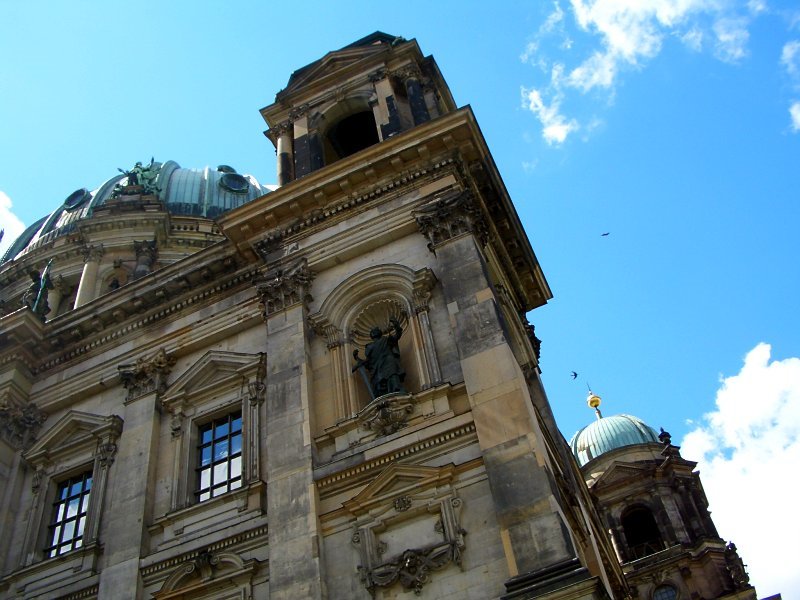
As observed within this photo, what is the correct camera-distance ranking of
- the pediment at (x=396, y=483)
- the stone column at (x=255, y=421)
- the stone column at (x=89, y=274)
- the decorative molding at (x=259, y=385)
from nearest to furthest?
1. the pediment at (x=396, y=483)
2. the stone column at (x=255, y=421)
3. the decorative molding at (x=259, y=385)
4. the stone column at (x=89, y=274)

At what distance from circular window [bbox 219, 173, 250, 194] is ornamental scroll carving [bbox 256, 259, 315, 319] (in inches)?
996

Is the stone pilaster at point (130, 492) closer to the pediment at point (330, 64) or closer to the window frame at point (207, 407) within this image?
the window frame at point (207, 407)

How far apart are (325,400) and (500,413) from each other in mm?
4321

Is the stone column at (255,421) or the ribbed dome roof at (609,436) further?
the ribbed dome roof at (609,436)

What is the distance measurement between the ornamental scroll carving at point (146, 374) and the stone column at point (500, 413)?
7.26m

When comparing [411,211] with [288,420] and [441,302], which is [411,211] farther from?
[288,420]

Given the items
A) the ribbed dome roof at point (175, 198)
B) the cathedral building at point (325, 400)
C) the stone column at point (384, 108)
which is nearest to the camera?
the cathedral building at point (325, 400)

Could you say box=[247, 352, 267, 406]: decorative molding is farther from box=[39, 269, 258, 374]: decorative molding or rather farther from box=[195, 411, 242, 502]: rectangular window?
box=[39, 269, 258, 374]: decorative molding

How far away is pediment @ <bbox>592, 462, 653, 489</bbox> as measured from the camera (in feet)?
159

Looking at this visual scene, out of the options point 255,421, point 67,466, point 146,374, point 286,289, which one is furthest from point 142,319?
point 255,421

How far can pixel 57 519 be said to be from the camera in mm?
21578

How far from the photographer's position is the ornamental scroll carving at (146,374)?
22125 millimetres

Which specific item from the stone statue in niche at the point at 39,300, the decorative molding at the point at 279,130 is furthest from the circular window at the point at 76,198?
the decorative molding at the point at 279,130

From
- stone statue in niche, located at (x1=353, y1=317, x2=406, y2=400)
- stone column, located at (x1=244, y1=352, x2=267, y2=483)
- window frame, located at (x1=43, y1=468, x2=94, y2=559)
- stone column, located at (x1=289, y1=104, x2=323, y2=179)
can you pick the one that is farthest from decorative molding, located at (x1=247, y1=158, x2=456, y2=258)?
window frame, located at (x1=43, y1=468, x2=94, y2=559)
